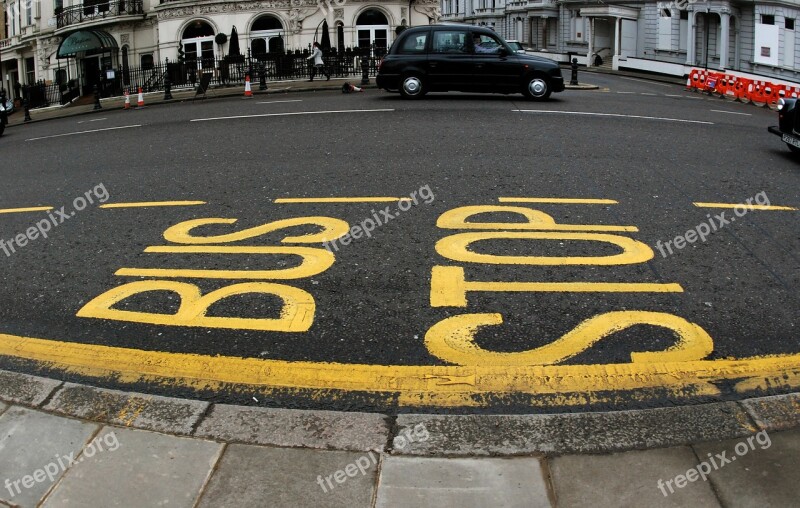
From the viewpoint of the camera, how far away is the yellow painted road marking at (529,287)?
18.7 feet

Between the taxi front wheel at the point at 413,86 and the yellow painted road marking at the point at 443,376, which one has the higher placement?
the taxi front wheel at the point at 413,86

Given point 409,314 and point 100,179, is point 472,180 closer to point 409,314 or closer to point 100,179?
point 409,314

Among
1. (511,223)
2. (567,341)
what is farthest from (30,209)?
(567,341)

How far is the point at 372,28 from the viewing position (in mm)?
40094

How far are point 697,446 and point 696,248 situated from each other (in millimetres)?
3331

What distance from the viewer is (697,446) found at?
12.2ft

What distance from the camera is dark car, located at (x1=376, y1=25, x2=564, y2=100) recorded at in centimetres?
1831

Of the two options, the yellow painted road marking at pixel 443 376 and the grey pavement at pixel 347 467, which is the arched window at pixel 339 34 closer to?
the yellow painted road marking at pixel 443 376

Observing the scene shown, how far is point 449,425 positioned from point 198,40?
40.4 meters

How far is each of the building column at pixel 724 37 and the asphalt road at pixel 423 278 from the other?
38.5 metres

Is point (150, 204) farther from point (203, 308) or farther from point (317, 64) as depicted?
point (317, 64)

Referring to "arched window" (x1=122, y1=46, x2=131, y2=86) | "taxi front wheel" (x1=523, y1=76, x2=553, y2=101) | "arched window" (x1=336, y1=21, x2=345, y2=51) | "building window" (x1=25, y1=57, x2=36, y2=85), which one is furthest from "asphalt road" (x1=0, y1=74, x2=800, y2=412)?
"building window" (x1=25, y1=57, x2=36, y2=85)

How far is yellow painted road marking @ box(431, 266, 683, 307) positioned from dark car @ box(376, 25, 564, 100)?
13.2 m

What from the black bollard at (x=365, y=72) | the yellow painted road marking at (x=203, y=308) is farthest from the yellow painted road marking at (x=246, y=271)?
the black bollard at (x=365, y=72)
